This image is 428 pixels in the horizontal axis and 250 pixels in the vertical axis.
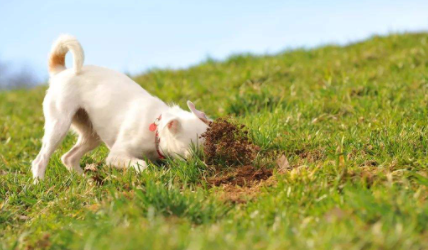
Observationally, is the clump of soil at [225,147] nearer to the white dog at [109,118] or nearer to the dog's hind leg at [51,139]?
the white dog at [109,118]

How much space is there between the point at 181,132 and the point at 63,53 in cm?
163

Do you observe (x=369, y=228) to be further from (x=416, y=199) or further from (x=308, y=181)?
(x=308, y=181)

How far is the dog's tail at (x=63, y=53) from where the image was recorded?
5.13m

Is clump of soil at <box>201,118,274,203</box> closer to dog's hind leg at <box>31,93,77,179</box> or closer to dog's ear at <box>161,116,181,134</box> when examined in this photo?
dog's ear at <box>161,116,181,134</box>

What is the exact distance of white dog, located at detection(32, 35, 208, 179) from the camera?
15.2 ft

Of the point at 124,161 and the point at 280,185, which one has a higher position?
the point at 280,185

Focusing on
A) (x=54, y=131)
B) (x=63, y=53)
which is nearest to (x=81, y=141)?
(x=54, y=131)

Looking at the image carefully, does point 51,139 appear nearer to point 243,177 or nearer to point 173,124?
point 173,124

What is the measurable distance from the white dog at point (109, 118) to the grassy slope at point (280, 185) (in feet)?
0.59

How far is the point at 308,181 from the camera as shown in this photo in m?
3.54

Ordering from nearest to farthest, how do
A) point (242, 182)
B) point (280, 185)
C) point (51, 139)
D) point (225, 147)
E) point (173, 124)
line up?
point (280, 185) < point (242, 182) < point (225, 147) < point (173, 124) < point (51, 139)

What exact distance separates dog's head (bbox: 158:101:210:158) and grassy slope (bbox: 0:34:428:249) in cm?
14

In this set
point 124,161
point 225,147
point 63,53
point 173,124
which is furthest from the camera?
point 63,53

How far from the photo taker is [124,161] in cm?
470
